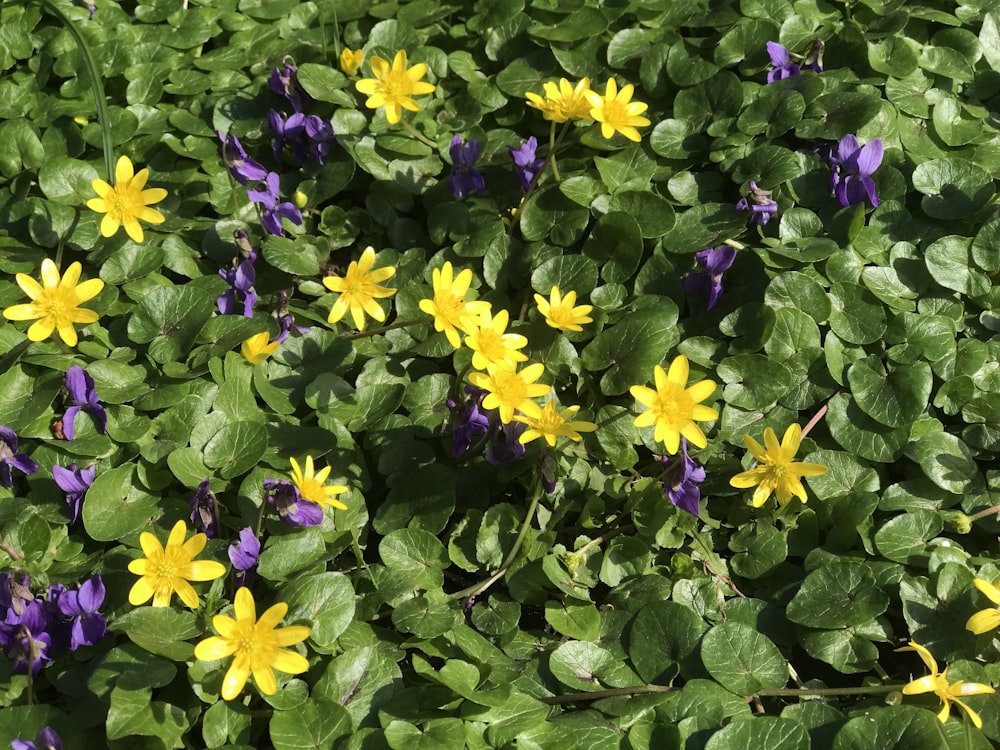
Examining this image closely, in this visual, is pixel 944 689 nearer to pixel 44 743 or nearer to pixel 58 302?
pixel 44 743

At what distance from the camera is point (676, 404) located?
2.01 metres

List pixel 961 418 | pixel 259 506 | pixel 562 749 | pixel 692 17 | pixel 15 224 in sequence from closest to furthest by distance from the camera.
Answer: pixel 562 749 < pixel 259 506 < pixel 961 418 < pixel 15 224 < pixel 692 17

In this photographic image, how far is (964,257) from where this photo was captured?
2.55 meters

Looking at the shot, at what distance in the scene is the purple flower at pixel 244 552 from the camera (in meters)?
1.97

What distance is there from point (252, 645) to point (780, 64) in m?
2.40

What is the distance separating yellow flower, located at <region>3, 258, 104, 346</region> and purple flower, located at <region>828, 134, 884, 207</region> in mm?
2074

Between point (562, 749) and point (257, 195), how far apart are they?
173 centimetres

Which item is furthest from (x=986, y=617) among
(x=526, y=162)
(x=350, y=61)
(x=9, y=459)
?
(x=350, y=61)

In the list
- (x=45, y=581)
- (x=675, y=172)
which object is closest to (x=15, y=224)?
(x=45, y=581)

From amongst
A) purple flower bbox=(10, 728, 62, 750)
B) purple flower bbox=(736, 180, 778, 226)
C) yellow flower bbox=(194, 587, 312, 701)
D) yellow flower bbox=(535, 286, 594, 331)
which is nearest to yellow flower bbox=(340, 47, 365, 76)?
yellow flower bbox=(535, 286, 594, 331)

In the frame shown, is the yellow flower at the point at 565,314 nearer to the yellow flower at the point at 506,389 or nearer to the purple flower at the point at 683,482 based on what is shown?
the yellow flower at the point at 506,389

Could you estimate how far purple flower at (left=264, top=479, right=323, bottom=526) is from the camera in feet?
6.54

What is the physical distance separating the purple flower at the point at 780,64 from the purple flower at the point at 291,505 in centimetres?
201

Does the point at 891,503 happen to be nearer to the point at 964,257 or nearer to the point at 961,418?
the point at 961,418
